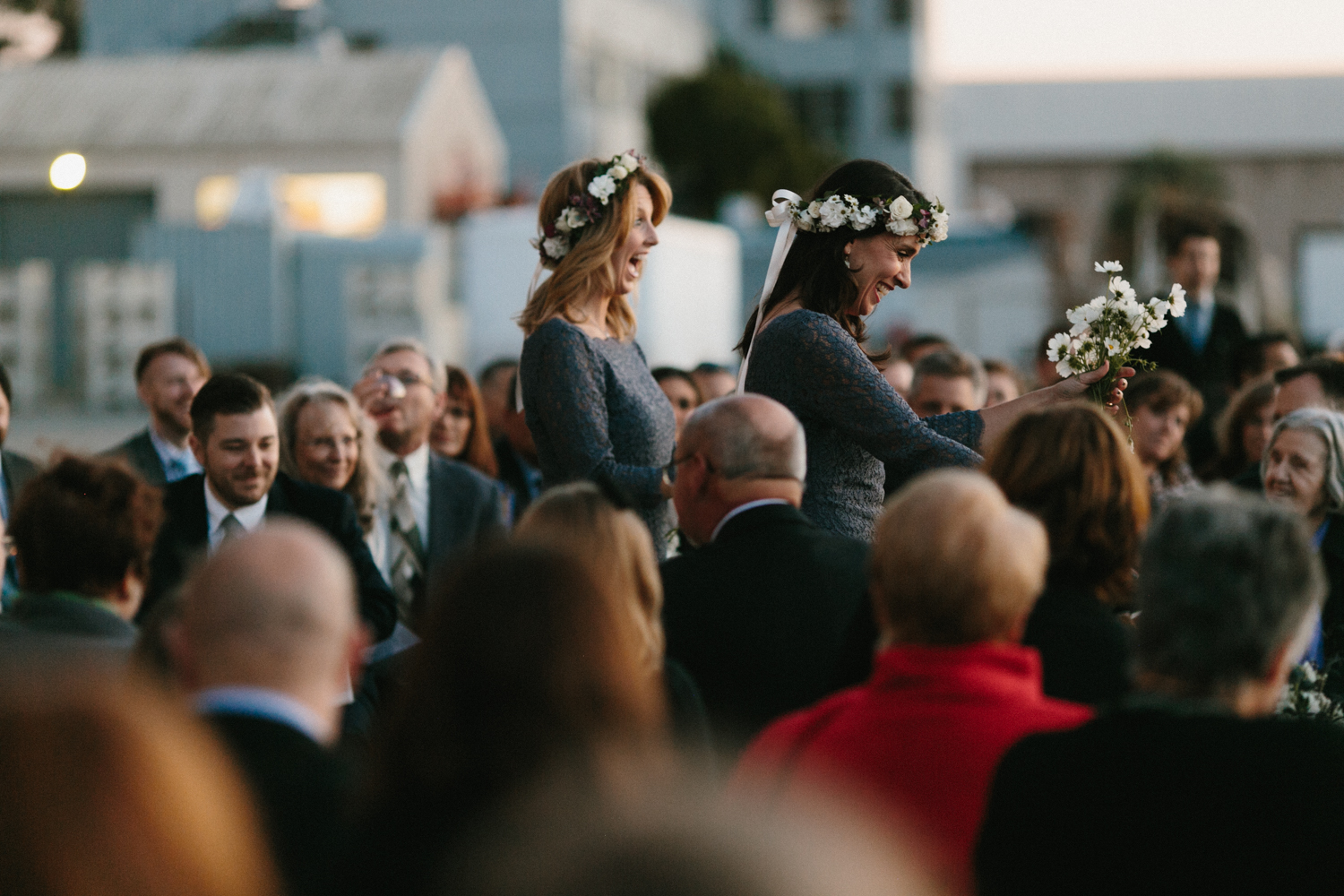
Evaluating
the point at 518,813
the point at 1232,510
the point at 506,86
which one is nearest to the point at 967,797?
the point at 1232,510

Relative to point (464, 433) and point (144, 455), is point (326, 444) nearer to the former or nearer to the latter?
point (144, 455)

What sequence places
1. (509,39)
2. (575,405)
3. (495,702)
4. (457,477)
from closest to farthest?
1. (495,702)
2. (575,405)
3. (457,477)
4. (509,39)

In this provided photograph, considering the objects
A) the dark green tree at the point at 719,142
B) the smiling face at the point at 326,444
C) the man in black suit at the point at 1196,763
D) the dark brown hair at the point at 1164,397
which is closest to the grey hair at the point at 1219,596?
the man in black suit at the point at 1196,763

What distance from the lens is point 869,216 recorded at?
4.24m

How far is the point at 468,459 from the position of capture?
7.38 metres

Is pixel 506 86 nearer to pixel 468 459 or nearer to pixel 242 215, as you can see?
pixel 242 215

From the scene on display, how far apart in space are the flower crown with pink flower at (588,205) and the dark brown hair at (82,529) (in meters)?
1.51

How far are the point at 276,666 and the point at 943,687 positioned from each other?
1.01m

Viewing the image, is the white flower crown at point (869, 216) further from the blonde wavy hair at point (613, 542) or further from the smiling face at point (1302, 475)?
the smiling face at point (1302, 475)

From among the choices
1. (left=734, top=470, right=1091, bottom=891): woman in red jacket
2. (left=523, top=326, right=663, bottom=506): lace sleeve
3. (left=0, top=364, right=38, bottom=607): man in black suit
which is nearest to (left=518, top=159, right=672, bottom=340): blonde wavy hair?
(left=523, top=326, right=663, bottom=506): lace sleeve

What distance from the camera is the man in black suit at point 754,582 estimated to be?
3396mm

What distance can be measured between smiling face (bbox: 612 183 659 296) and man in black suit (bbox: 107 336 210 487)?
2795 millimetres

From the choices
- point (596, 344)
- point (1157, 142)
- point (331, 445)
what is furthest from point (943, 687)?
point (1157, 142)

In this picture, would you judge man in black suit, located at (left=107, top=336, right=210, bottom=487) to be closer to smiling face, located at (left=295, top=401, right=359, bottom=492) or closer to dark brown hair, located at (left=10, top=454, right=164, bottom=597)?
smiling face, located at (left=295, top=401, right=359, bottom=492)
